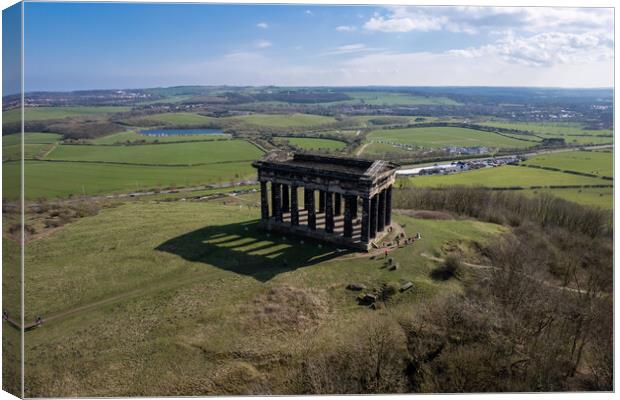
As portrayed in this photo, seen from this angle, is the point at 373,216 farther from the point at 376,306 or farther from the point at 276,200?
the point at 376,306

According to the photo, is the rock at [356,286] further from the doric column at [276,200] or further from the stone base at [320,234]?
the doric column at [276,200]

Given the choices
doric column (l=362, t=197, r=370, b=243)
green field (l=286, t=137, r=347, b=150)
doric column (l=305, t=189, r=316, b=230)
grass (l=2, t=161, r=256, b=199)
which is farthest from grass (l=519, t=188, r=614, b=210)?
green field (l=286, t=137, r=347, b=150)

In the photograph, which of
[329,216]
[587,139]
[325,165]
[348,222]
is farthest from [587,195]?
[587,139]

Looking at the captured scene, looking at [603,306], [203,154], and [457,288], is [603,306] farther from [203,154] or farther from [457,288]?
[203,154]

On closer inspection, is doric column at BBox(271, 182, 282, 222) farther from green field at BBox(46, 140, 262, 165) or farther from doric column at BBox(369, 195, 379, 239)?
green field at BBox(46, 140, 262, 165)

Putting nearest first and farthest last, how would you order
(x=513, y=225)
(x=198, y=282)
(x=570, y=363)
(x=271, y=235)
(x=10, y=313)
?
(x=10, y=313) → (x=570, y=363) → (x=198, y=282) → (x=271, y=235) → (x=513, y=225)

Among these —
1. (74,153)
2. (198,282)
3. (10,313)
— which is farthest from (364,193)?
(74,153)

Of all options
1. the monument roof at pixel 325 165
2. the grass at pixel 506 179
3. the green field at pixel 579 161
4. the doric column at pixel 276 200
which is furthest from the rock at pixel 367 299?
the green field at pixel 579 161
